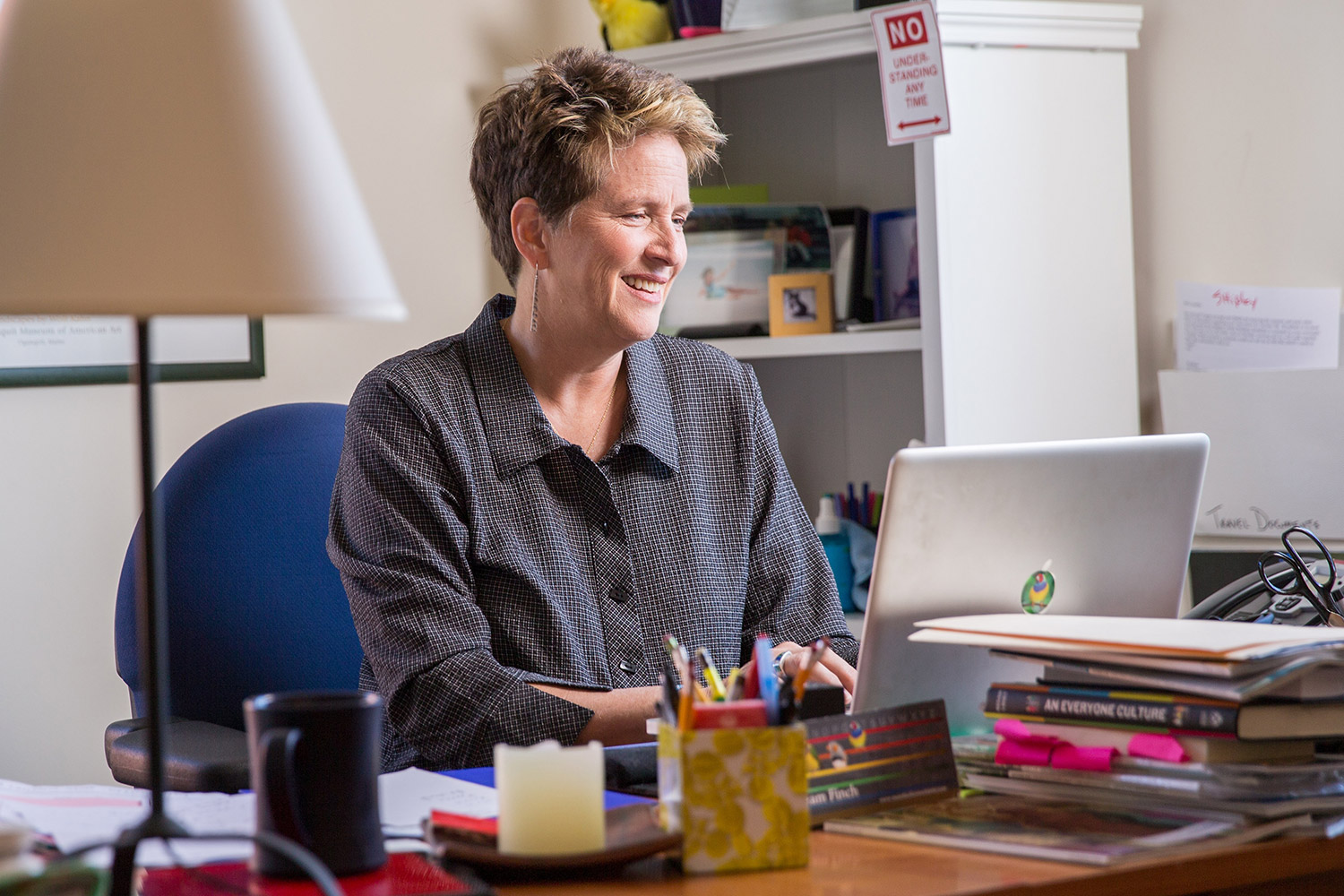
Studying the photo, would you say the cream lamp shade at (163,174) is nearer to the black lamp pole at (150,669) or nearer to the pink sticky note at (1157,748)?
the black lamp pole at (150,669)

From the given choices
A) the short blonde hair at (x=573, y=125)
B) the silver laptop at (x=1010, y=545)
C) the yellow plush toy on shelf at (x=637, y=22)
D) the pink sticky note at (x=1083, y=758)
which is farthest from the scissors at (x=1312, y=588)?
the yellow plush toy on shelf at (x=637, y=22)

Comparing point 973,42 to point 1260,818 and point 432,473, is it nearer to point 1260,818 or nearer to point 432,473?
point 432,473

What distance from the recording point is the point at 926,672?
1.10 meters

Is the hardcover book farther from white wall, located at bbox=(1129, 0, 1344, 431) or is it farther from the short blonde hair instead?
white wall, located at bbox=(1129, 0, 1344, 431)

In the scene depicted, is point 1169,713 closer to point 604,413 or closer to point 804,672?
point 804,672

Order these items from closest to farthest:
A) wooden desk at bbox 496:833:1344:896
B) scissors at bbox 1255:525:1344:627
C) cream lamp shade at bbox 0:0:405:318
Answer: cream lamp shade at bbox 0:0:405:318 < wooden desk at bbox 496:833:1344:896 < scissors at bbox 1255:525:1344:627

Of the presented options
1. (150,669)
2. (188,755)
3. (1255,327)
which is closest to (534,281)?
(188,755)

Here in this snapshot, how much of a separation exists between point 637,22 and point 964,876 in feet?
6.45

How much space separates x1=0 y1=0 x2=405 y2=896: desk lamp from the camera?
68cm

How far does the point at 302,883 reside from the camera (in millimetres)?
759

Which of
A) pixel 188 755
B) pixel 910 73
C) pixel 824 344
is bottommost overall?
pixel 188 755

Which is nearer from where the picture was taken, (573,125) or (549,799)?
(549,799)

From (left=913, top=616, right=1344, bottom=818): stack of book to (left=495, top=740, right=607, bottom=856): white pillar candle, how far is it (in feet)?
1.04

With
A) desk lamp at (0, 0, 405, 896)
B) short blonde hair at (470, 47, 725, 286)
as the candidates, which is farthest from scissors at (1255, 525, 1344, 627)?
desk lamp at (0, 0, 405, 896)
